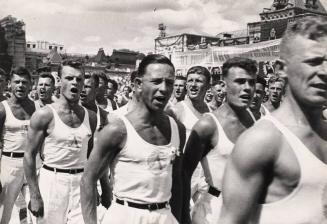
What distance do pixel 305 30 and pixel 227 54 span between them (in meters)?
20.3

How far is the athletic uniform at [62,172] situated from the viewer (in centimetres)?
530

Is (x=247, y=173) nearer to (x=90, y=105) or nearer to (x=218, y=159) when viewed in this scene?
(x=218, y=159)

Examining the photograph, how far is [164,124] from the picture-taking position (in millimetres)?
3998

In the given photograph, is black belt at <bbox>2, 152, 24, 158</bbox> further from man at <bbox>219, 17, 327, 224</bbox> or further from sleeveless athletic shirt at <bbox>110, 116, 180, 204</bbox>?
man at <bbox>219, 17, 327, 224</bbox>

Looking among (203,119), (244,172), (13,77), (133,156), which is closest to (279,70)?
(244,172)

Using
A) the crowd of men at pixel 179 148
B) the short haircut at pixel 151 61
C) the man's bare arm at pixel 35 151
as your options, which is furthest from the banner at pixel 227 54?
the short haircut at pixel 151 61

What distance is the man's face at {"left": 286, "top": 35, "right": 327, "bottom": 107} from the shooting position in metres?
1.99

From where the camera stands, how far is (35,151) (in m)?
5.23

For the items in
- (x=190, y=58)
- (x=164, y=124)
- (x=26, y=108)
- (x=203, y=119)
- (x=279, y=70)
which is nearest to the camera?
(x=279, y=70)

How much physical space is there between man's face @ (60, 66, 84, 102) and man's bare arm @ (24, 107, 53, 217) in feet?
1.22

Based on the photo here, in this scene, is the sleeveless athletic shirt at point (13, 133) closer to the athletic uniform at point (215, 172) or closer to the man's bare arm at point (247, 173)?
the athletic uniform at point (215, 172)

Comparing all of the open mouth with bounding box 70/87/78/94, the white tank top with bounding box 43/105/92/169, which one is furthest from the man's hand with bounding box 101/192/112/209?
the open mouth with bounding box 70/87/78/94

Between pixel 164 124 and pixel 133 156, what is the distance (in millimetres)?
486

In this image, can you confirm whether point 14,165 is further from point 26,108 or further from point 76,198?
point 76,198
